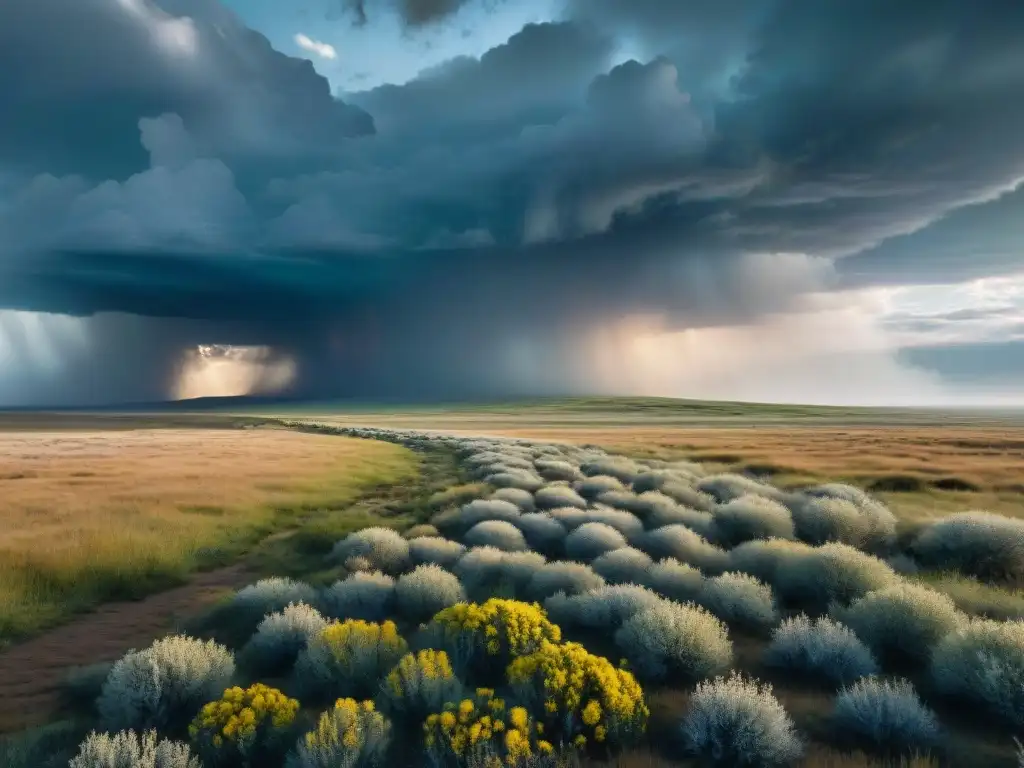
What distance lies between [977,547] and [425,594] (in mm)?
12702

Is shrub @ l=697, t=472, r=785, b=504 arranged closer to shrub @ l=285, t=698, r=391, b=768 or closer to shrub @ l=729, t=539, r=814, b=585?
shrub @ l=729, t=539, r=814, b=585

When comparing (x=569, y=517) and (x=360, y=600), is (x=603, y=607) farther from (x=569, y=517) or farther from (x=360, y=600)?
(x=569, y=517)

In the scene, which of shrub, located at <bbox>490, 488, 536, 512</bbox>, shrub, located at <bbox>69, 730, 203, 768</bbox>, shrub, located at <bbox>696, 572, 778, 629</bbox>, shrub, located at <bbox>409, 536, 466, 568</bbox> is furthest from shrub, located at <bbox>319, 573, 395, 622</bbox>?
shrub, located at <bbox>490, 488, 536, 512</bbox>

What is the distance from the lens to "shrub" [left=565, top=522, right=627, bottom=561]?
13.4 m

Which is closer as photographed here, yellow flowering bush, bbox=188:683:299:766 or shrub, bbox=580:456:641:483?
yellow flowering bush, bbox=188:683:299:766

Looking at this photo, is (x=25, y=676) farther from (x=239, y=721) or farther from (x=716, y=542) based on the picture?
(x=716, y=542)

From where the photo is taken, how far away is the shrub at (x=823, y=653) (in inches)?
277

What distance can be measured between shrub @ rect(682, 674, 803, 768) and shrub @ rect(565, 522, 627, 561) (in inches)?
301

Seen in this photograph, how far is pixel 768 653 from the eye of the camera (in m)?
7.64

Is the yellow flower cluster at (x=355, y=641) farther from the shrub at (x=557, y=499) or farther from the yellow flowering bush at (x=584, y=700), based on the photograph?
the shrub at (x=557, y=499)

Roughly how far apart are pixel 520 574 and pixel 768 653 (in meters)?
4.97

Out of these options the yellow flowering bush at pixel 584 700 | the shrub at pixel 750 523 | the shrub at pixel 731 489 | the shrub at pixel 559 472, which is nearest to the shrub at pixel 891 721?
the yellow flowering bush at pixel 584 700

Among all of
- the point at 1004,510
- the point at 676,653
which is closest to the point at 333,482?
the point at 676,653

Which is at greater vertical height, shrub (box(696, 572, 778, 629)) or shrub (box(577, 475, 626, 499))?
shrub (box(696, 572, 778, 629))
